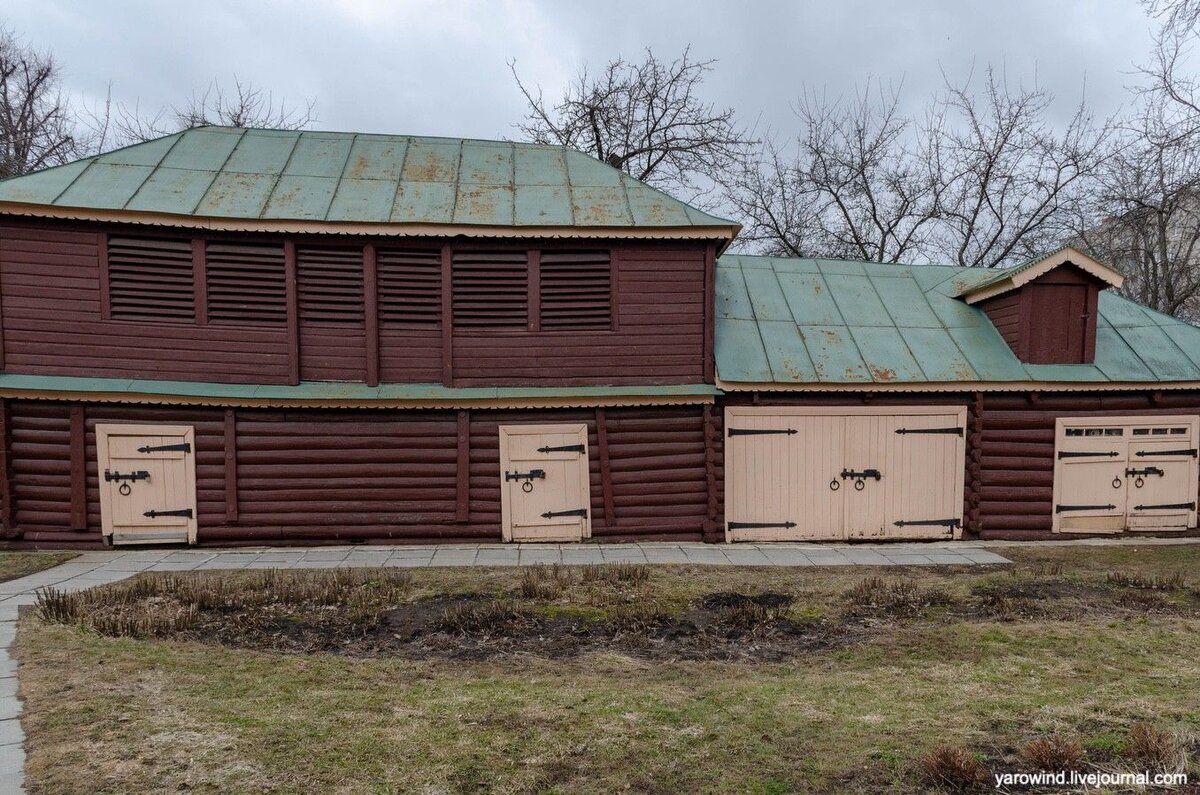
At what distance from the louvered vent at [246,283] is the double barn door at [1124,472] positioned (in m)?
14.2

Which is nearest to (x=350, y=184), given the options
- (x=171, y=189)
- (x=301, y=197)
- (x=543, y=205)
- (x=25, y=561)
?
(x=301, y=197)

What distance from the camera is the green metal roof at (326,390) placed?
10.6m

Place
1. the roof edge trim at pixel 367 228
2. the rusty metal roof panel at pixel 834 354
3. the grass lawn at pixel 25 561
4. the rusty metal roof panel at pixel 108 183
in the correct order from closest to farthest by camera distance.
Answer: the grass lawn at pixel 25 561
the roof edge trim at pixel 367 228
the rusty metal roof panel at pixel 108 183
the rusty metal roof panel at pixel 834 354

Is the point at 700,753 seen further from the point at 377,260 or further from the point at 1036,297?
the point at 1036,297

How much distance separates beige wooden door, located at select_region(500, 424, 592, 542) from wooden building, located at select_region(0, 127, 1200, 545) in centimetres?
5

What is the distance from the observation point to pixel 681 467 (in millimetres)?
11719

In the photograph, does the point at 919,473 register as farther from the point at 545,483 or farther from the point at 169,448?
the point at 169,448

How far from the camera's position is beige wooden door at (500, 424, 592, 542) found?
1148 centimetres

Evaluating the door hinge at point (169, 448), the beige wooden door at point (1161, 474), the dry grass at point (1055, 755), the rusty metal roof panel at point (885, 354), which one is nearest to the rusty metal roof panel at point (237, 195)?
the door hinge at point (169, 448)

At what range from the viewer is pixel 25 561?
991cm

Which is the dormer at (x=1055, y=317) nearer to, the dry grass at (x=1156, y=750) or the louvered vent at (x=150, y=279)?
the dry grass at (x=1156, y=750)

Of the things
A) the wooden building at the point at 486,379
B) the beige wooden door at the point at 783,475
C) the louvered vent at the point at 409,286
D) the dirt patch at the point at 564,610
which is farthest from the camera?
the beige wooden door at the point at 783,475

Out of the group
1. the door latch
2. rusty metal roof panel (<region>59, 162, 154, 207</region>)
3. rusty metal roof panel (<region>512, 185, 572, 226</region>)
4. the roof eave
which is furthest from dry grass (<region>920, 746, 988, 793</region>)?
rusty metal roof panel (<region>59, 162, 154, 207</region>)

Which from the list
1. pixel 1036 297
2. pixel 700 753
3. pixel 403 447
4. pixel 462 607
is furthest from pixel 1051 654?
pixel 403 447
